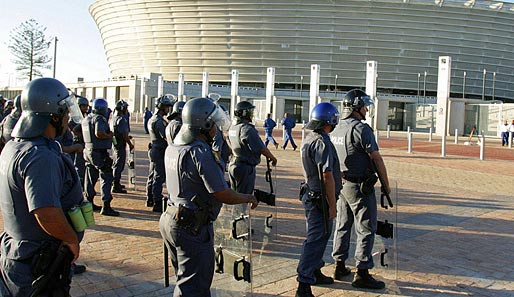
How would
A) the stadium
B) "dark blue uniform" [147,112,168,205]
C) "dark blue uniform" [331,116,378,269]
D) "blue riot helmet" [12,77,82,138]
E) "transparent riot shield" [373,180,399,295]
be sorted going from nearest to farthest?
"blue riot helmet" [12,77,82,138] < "dark blue uniform" [331,116,378,269] < "transparent riot shield" [373,180,399,295] < "dark blue uniform" [147,112,168,205] < the stadium

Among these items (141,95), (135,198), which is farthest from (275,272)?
(141,95)

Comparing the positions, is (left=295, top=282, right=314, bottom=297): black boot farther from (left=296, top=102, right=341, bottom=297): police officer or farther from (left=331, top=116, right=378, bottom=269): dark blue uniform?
(left=331, top=116, right=378, bottom=269): dark blue uniform

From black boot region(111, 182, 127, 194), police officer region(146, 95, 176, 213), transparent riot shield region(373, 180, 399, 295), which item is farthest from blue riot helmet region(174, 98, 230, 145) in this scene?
black boot region(111, 182, 127, 194)

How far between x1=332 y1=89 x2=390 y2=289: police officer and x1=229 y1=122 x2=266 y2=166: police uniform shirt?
165cm

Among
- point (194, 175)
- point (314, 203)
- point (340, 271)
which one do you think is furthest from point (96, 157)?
point (194, 175)

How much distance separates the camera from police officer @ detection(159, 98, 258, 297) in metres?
3.29

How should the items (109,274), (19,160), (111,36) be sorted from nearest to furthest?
(19,160), (109,274), (111,36)

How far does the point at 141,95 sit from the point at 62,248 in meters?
63.5

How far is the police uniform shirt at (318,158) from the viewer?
4426 millimetres

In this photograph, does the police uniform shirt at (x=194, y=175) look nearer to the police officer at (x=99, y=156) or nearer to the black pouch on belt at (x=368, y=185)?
the black pouch on belt at (x=368, y=185)

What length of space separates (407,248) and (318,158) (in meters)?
2.87

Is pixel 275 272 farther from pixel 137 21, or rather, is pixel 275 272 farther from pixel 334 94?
pixel 137 21

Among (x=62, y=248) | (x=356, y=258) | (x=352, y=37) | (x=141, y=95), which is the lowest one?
(x=356, y=258)

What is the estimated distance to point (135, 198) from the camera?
941cm
